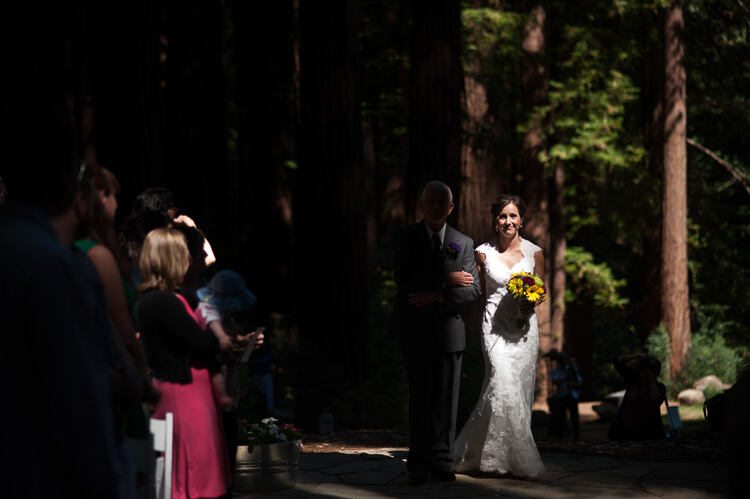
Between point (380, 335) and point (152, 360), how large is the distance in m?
10.5

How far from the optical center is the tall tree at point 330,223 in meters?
13.4

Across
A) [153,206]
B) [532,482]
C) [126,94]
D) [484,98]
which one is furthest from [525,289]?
[484,98]

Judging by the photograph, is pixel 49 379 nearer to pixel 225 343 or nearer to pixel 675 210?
pixel 225 343

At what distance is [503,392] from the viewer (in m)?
8.37

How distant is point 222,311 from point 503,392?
3736 millimetres

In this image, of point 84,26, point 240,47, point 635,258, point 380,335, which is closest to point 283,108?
point 240,47

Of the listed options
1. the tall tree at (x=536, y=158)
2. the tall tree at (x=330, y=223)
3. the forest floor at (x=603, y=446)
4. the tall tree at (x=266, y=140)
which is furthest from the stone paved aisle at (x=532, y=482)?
the tall tree at (x=536, y=158)

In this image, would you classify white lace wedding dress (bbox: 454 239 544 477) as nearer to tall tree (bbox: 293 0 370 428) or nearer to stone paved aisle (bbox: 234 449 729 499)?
stone paved aisle (bbox: 234 449 729 499)

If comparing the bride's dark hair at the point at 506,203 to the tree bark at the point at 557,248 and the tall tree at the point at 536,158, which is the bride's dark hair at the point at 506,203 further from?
the tree bark at the point at 557,248

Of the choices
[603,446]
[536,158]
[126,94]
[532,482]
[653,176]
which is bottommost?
[532,482]

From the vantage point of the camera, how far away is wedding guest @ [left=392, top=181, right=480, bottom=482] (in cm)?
796

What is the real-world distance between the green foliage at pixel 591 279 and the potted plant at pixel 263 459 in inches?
862

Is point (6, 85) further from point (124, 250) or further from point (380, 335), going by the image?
point (124, 250)

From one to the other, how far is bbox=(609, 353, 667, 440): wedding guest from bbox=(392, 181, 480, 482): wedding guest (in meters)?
4.03
